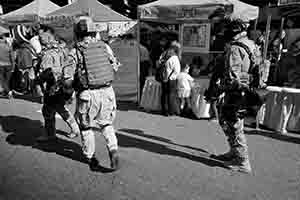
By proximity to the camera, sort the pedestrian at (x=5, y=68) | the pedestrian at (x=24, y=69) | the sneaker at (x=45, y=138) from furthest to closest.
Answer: the pedestrian at (x=5, y=68) < the pedestrian at (x=24, y=69) < the sneaker at (x=45, y=138)

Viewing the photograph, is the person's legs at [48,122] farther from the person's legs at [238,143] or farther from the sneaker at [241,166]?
the sneaker at [241,166]

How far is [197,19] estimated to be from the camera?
5.98 metres

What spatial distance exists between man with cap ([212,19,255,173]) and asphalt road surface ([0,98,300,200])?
418mm

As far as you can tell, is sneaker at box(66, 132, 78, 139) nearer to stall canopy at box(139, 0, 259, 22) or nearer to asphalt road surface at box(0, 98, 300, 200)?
asphalt road surface at box(0, 98, 300, 200)

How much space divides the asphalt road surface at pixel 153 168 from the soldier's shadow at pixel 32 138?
16 millimetres

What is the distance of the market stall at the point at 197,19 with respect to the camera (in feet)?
18.8

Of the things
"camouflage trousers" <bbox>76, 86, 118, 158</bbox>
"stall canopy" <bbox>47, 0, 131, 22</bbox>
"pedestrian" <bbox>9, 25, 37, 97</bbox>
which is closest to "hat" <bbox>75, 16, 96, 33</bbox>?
"camouflage trousers" <bbox>76, 86, 118, 158</bbox>

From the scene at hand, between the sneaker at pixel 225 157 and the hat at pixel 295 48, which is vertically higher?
the hat at pixel 295 48

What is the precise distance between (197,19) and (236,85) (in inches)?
127

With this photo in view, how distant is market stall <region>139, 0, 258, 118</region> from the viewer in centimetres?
573

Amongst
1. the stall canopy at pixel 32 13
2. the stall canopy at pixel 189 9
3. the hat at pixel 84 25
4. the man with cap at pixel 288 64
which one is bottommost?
the man with cap at pixel 288 64

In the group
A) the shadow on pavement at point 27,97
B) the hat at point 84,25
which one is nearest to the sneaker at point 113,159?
the hat at point 84,25

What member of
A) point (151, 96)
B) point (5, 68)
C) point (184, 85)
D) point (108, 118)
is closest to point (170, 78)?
point (184, 85)

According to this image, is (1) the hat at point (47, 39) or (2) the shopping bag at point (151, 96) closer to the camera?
(1) the hat at point (47, 39)
